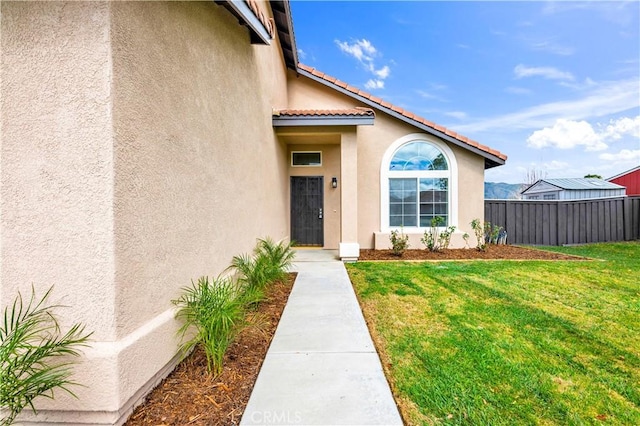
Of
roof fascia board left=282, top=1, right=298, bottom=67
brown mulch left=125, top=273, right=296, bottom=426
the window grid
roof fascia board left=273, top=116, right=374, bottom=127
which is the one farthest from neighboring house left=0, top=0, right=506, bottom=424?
the window grid

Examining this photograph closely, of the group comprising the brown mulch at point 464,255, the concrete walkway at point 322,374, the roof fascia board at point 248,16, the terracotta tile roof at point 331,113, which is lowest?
the concrete walkway at point 322,374

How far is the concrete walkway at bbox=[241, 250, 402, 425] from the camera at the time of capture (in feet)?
8.13

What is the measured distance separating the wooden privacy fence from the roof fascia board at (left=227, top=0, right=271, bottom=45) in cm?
1211

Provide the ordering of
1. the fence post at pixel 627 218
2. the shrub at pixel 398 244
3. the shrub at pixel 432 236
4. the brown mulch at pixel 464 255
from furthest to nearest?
the fence post at pixel 627 218 → the shrub at pixel 432 236 → the shrub at pixel 398 244 → the brown mulch at pixel 464 255

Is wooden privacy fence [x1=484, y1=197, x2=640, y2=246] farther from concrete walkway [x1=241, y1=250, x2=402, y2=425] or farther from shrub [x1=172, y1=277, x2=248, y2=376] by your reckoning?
shrub [x1=172, y1=277, x2=248, y2=376]

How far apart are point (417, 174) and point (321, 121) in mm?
4299

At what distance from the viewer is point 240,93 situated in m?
5.71

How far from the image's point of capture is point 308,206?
11.3 meters

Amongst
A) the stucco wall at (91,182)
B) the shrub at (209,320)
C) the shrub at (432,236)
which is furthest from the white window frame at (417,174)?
the stucco wall at (91,182)

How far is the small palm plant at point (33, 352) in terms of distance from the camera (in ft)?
6.91

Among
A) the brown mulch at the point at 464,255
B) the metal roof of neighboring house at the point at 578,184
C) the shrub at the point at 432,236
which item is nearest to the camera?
the brown mulch at the point at 464,255

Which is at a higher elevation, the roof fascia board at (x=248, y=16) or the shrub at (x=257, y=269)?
the roof fascia board at (x=248, y=16)

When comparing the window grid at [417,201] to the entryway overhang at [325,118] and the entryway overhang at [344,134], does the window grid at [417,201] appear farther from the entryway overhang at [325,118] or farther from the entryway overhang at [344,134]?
the entryway overhang at [325,118]

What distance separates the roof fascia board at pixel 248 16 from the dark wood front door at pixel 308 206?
18.9ft
